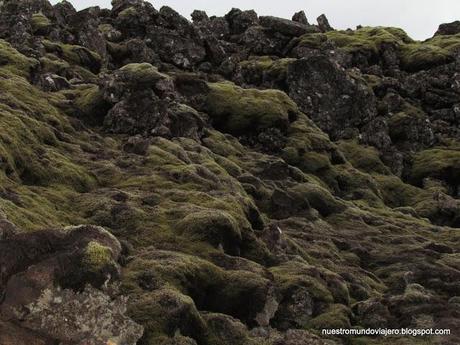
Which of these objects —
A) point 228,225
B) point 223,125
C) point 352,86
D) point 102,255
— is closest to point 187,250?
point 228,225

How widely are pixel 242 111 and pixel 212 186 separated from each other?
35.9 m

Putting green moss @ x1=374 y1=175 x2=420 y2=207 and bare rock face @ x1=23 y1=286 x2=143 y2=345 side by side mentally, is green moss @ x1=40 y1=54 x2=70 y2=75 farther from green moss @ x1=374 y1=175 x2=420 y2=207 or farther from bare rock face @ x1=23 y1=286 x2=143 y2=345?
bare rock face @ x1=23 y1=286 x2=143 y2=345

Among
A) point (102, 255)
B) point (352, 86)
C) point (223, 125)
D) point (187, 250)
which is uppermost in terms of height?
point (352, 86)

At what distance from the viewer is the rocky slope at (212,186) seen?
23047mm

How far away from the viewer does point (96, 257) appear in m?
21.1

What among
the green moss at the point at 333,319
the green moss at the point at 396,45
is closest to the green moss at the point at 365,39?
the green moss at the point at 396,45

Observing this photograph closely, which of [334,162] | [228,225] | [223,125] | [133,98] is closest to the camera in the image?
[228,225]

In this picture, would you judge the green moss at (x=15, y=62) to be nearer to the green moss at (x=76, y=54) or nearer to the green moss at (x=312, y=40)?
the green moss at (x=76, y=54)

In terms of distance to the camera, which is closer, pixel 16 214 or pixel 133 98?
→ pixel 16 214

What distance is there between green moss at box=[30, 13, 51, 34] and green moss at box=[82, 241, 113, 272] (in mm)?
84676

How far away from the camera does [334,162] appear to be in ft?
292

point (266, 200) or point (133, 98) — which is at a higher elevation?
point (133, 98)

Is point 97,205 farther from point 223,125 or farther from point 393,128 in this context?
point 393,128

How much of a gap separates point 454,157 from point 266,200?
5889 centimetres
